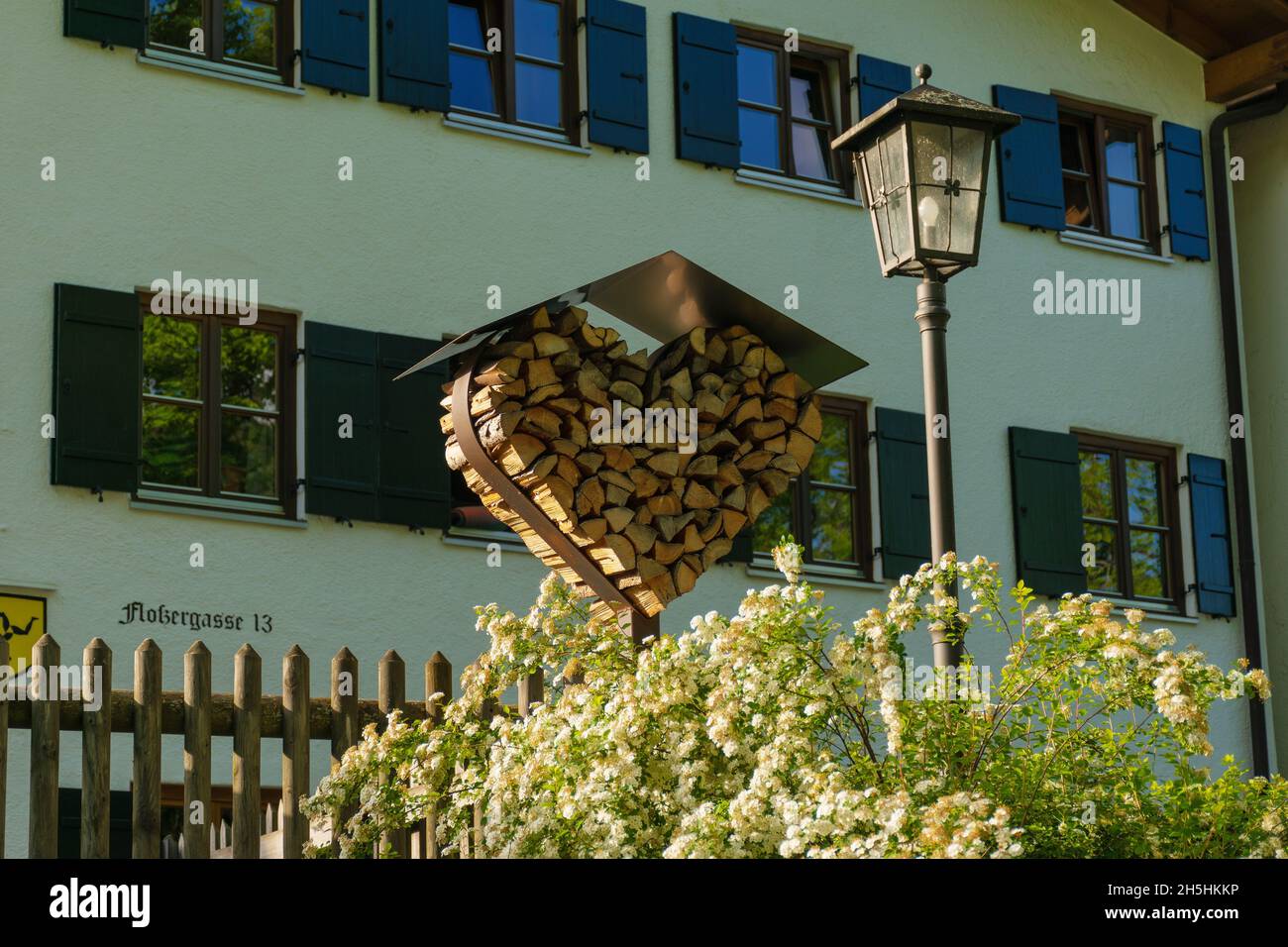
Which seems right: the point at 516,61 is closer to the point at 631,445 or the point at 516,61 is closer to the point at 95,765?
the point at 631,445

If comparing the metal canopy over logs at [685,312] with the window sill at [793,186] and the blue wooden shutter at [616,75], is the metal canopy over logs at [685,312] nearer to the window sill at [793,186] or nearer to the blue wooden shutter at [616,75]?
the blue wooden shutter at [616,75]

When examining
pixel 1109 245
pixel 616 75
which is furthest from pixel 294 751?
pixel 1109 245

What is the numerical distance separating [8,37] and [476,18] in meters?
3.22

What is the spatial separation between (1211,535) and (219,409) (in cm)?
797

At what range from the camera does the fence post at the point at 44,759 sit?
19.7 feet

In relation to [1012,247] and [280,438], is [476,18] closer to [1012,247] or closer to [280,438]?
[280,438]

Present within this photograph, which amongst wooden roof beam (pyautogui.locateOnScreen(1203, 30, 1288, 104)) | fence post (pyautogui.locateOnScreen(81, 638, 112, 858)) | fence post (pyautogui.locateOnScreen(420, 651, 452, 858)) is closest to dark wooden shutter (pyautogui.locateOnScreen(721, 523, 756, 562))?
wooden roof beam (pyautogui.locateOnScreen(1203, 30, 1288, 104))

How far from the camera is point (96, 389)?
1180 cm

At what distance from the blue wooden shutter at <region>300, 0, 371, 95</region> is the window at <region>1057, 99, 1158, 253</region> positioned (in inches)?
238

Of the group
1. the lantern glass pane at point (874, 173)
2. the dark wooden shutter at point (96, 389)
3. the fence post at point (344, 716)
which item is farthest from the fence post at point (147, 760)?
the dark wooden shutter at point (96, 389)

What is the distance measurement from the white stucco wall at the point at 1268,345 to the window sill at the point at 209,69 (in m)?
8.42

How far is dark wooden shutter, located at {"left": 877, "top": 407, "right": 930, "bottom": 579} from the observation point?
14.8 metres

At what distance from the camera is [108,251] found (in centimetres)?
1210
